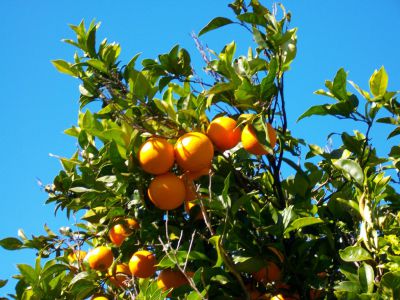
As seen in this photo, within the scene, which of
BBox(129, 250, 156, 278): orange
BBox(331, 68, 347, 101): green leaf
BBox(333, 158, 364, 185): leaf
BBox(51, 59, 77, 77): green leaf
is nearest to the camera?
BBox(333, 158, 364, 185): leaf

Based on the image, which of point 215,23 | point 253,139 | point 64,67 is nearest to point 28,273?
point 64,67

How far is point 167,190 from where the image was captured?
1950mm

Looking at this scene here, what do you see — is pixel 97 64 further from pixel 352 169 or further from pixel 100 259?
pixel 352 169

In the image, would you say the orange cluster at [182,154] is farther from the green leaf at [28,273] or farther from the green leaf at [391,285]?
the green leaf at [28,273]

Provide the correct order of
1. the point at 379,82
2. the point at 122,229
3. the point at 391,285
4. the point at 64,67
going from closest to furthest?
the point at 391,285 → the point at 379,82 → the point at 122,229 → the point at 64,67

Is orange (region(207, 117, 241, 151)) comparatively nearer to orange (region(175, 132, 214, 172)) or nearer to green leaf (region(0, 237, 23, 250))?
orange (region(175, 132, 214, 172))

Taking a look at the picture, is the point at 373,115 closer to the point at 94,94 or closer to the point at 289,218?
the point at 289,218

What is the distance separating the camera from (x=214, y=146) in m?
2.11

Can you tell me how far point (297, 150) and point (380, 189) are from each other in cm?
43

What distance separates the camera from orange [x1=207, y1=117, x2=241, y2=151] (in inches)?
81.5

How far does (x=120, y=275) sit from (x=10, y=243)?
1.98ft

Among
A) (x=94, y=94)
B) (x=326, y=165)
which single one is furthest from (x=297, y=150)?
(x=94, y=94)

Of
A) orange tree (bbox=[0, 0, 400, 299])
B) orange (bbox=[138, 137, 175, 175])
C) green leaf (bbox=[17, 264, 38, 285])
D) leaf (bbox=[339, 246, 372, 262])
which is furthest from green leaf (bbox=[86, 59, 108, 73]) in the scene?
leaf (bbox=[339, 246, 372, 262])

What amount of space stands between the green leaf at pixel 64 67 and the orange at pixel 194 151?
0.88 meters
